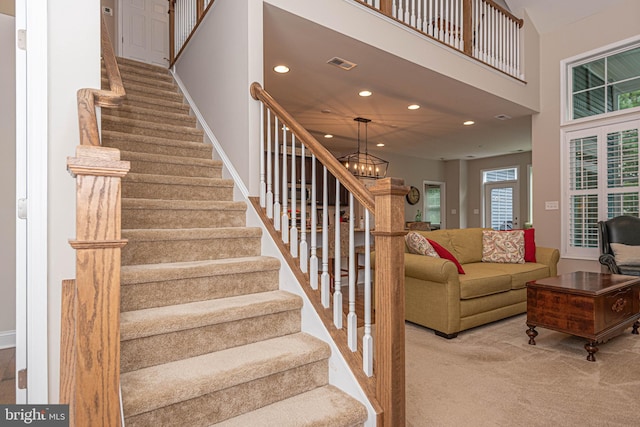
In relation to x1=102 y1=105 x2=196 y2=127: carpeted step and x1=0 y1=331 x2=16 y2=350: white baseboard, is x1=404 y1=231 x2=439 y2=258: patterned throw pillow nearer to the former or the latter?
x1=102 y1=105 x2=196 y2=127: carpeted step

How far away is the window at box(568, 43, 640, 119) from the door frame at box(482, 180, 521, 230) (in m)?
4.35

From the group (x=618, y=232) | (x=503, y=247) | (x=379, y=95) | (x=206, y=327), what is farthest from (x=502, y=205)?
(x=206, y=327)

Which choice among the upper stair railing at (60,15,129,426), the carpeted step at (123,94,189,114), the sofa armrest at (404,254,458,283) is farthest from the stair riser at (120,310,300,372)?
the carpeted step at (123,94,189,114)

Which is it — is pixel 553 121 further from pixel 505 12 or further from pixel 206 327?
pixel 206 327

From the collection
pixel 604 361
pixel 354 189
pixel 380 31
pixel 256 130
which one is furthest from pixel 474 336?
pixel 380 31

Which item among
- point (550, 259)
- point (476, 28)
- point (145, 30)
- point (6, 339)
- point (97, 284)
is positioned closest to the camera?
point (97, 284)

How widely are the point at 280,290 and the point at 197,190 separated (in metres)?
1.13

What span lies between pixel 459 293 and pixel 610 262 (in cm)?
222

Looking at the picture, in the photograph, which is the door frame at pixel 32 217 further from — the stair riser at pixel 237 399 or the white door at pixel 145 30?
the white door at pixel 145 30

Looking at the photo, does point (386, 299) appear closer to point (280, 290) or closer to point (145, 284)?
point (280, 290)

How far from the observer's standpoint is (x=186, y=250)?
2.23m

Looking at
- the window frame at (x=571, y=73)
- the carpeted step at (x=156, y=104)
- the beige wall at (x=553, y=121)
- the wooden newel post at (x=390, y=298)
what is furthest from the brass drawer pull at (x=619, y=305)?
the carpeted step at (x=156, y=104)

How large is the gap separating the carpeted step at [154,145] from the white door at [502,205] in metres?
8.29

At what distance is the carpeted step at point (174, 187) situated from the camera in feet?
8.48
